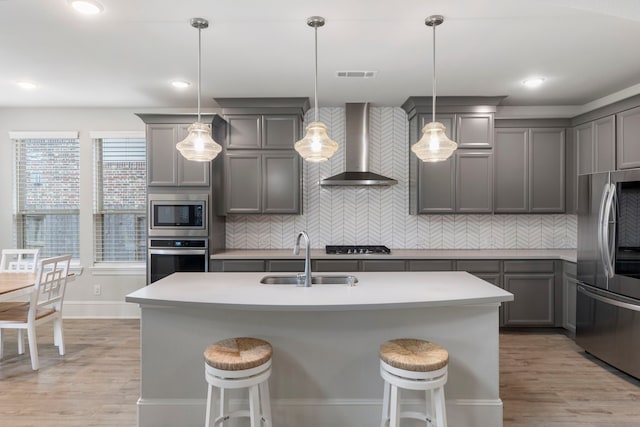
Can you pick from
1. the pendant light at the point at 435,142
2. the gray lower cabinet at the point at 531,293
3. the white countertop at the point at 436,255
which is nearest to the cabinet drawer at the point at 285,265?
the white countertop at the point at 436,255

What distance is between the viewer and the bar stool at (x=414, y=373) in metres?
1.74

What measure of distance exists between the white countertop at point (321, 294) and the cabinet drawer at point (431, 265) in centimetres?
124

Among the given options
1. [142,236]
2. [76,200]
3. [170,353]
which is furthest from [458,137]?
[76,200]

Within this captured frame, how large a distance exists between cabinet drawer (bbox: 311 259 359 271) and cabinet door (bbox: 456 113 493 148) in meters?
1.78

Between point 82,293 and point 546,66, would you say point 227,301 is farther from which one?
point 82,293

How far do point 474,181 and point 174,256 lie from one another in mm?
3363

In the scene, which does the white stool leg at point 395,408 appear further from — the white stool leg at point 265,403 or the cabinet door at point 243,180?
the cabinet door at point 243,180

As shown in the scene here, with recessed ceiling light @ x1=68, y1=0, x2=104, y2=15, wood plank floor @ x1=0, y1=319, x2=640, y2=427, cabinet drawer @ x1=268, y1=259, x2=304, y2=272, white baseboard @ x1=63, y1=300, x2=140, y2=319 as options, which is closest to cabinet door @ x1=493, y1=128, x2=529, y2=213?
wood plank floor @ x1=0, y1=319, x2=640, y2=427

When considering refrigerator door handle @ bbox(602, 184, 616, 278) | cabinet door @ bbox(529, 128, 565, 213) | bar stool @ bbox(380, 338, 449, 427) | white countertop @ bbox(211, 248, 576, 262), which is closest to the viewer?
bar stool @ bbox(380, 338, 449, 427)

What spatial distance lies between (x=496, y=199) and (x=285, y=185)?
2.40 metres

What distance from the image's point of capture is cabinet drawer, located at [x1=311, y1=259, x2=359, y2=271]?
3.72m

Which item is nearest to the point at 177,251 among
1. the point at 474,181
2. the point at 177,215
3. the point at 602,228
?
the point at 177,215

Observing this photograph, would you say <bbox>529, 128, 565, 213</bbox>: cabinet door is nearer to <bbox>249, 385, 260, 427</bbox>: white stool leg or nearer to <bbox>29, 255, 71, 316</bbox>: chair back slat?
<bbox>249, 385, 260, 427</bbox>: white stool leg

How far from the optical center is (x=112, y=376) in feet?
9.32
